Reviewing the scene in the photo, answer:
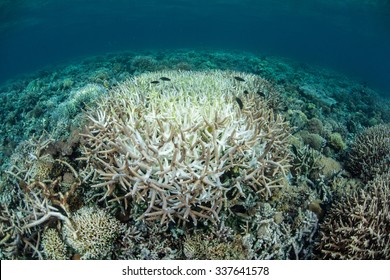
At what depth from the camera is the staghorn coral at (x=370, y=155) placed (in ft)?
17.5

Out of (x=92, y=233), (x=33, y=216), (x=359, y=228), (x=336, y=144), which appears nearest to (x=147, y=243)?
(x=92, y=233)

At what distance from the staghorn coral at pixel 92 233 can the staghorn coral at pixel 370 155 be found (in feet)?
Result: 16.5

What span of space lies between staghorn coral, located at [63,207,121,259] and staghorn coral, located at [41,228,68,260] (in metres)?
0.11

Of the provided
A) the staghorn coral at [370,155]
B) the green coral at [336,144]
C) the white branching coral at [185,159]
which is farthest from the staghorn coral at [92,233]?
the green coral at [336,144]

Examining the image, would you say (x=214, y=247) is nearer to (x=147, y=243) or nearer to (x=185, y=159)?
(x=147, y=243)

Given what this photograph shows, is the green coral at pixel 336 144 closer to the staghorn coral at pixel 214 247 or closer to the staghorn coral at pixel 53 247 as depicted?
the staghorn coral at pixel 214 247

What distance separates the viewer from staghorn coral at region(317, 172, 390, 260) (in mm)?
3398

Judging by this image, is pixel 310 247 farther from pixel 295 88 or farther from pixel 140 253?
pixel 295 88

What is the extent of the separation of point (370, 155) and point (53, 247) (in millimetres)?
6501

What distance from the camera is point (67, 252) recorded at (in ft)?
11.6

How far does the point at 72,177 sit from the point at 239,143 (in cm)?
286

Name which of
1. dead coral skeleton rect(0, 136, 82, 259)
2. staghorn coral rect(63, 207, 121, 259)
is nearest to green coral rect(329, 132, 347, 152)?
staghorn coral rect(63, 207, 121, 259)

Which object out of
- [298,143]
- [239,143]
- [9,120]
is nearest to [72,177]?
[239,143]

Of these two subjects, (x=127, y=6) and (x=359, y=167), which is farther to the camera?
(x=127, y=6)
